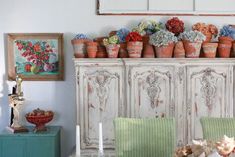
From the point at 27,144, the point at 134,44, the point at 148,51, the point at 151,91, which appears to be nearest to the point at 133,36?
the point at 134,44

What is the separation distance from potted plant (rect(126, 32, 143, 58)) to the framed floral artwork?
2.36 ft

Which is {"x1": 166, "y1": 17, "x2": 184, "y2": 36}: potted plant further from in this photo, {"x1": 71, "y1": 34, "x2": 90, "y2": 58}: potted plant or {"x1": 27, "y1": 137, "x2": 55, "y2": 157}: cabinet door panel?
{"x1": 27, "y1": 137, "x2": 55, "y2": 157}: cabinet door panel

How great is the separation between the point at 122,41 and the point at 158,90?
57cm

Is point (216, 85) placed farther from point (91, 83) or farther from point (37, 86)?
point (37, 86)

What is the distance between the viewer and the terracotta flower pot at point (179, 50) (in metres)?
3.29

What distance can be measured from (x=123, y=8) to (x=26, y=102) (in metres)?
1.35

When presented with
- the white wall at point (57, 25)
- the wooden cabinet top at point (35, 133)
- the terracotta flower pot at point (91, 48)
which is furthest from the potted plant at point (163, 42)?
the wooden cabinet top at point (35, 133)

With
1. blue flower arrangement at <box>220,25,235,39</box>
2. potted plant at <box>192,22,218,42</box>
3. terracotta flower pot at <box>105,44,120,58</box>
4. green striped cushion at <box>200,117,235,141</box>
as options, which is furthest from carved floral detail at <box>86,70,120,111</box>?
blue flower arrangement at <box>220,25,235,39</box>

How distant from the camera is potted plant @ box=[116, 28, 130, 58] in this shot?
3396 millimetres

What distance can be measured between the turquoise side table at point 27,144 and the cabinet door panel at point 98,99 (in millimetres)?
318

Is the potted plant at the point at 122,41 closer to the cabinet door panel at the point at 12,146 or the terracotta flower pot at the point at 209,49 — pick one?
the terracotta flower pot at the point at 209,49

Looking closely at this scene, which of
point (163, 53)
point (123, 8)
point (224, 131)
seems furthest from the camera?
point (123, 8)

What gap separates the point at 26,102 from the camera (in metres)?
3.66

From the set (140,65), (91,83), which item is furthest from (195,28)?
(91,83)
